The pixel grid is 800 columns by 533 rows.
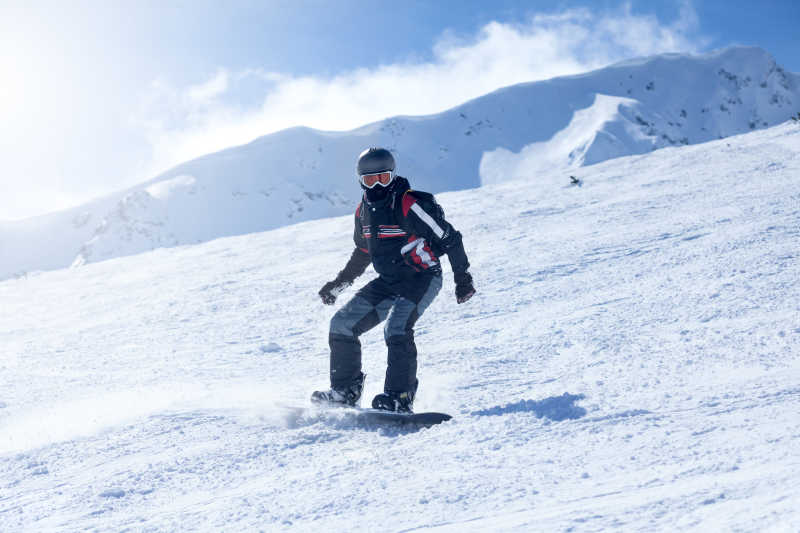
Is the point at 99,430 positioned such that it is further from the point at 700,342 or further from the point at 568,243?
the point at 568,243

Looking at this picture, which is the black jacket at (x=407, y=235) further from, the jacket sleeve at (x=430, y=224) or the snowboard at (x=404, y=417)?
the snowboard at (x=404, y=417)

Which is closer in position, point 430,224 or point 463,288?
point 463,288

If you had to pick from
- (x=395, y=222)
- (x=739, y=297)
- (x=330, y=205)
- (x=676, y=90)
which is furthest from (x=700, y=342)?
(x=676, y=90)

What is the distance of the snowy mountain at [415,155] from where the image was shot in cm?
12344

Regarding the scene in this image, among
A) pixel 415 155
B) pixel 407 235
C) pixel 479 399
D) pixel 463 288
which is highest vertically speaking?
pixel 415 155

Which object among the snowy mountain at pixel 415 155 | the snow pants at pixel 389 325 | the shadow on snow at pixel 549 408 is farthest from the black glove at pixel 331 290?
the snowy mountain at pixel 415 155

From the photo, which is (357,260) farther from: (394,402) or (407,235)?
(394,402)

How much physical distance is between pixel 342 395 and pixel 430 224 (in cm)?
122

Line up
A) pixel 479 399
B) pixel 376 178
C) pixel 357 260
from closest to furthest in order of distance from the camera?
pixel 479 399 < pixel 376 178 < pixel 357 260

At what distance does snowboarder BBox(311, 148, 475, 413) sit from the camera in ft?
12.1

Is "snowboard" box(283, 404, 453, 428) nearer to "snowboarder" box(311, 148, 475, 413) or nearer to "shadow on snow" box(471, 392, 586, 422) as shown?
"snowboarder" box(311, 148, 475, 413)

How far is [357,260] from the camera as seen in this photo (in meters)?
4.43

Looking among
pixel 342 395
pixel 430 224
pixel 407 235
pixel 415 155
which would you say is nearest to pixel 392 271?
pixel 407 235

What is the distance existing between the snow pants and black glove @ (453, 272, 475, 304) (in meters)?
0.27
